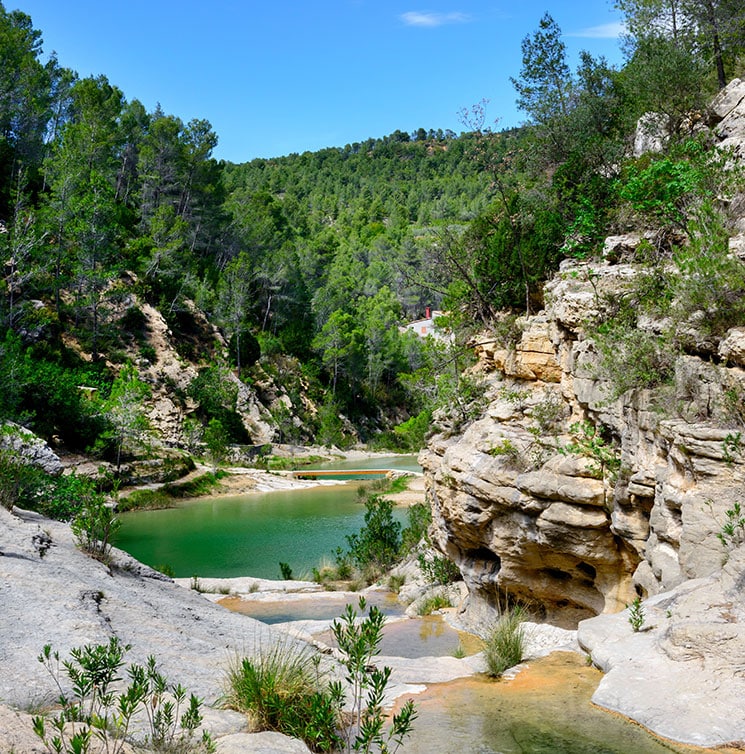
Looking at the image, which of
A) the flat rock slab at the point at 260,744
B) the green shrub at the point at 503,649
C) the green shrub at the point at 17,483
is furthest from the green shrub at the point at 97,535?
the flat rock slab at the point at 260,744

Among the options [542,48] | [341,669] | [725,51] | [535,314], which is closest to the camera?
[341,669]

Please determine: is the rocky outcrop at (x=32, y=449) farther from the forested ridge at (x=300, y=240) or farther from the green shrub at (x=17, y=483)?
the forested ridge at (x=300, y=240)

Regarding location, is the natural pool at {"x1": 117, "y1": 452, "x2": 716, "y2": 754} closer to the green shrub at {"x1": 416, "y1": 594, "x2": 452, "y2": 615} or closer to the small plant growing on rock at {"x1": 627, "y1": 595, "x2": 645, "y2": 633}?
the small plant growing on rock at {"x1": 627, "y1": 595, "x2": 645, "y2": 633}

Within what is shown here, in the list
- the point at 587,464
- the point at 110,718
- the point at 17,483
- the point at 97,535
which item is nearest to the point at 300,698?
the point at 110,718

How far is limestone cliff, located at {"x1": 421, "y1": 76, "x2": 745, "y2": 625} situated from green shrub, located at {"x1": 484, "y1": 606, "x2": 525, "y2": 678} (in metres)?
1.86

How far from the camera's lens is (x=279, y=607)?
15.8m

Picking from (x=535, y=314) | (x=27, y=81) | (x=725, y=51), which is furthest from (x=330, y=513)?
(x=27, y=81)

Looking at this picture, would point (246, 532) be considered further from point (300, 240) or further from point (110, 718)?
point (300, 240)

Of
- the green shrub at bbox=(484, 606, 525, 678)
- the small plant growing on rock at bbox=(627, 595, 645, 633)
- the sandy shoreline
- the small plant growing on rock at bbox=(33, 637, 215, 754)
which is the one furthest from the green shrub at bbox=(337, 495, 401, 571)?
the small plant growing on rock at bbox=(33, 637, 215, 754)

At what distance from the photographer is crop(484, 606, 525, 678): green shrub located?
7.50 m

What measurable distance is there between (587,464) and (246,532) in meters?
19.6

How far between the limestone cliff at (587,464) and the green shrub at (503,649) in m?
1.86

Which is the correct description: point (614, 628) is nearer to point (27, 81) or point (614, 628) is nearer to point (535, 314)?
point (535, 314)

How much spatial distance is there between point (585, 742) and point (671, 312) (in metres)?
6.02
